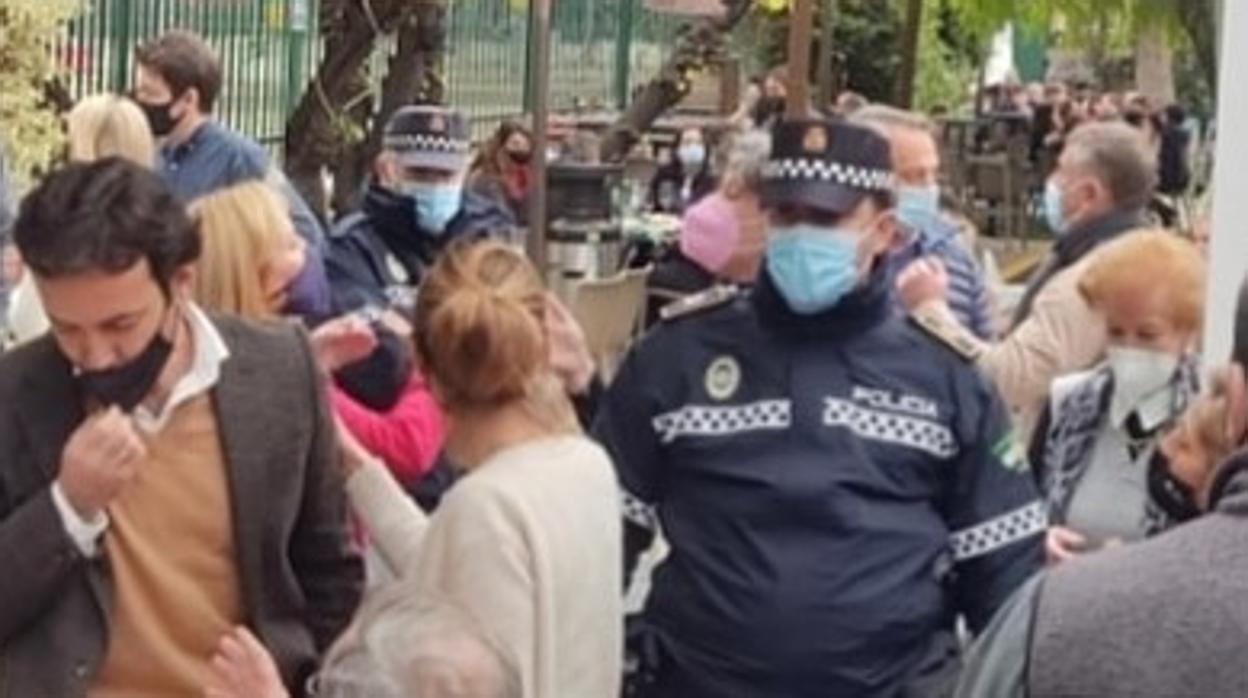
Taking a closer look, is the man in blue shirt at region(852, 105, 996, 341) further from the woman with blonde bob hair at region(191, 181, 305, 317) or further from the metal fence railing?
the metal fence railing

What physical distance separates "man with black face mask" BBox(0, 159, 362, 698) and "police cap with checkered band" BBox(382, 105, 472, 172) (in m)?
3.17

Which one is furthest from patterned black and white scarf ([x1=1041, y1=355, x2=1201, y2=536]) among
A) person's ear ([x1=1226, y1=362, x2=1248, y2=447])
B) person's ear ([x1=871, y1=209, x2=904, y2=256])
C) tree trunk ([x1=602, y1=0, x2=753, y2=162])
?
tree trunk ([x1=602, y1=0, x2=753, y2=162])

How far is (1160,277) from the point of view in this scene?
596 cm

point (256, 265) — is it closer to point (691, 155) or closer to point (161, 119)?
point (161, 119)

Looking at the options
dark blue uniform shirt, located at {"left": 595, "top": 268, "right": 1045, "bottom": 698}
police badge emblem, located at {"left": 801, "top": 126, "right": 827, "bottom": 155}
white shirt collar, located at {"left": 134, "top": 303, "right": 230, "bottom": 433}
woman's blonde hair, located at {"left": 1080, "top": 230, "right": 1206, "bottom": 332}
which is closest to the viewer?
white shirt collar, located at {"left": 134, "top": 303, "right": 230, "bottom": 433}

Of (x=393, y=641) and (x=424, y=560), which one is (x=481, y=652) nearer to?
(x=393, y=641)

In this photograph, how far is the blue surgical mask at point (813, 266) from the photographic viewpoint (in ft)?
15.9

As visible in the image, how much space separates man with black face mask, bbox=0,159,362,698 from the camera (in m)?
3.90

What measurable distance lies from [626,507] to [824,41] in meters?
12.5

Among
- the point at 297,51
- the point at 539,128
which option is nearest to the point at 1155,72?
the point at 297,51

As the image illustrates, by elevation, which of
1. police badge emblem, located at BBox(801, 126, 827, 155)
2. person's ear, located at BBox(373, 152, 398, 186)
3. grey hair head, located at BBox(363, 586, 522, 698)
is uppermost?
police badge emblem, located at BBox(801, 126, 827, 155)

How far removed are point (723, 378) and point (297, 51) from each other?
500 inches

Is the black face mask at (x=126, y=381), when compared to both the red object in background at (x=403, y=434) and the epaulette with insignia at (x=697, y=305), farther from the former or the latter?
the red object in background at (x=403, y=434)

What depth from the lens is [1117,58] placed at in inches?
1638
